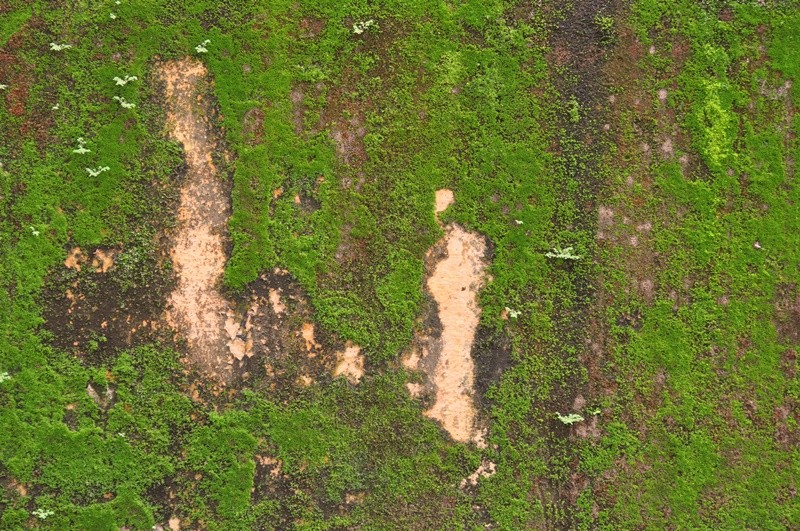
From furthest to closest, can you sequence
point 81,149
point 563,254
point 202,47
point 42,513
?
point 202,47 → point 563,254 → point 81,149 → point 42,513

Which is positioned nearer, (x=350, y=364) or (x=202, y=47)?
(x=350, y=364)

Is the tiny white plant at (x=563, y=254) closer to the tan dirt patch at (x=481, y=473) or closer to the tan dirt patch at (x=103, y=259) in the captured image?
the tan dirt patch at (x=481, y=473)

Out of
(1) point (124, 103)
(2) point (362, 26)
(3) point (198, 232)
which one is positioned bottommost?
(3) point (198, 232)

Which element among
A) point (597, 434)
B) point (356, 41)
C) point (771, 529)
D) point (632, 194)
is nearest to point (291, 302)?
point (356, 41)

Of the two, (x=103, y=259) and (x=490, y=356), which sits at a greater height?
(x=103, y=259)

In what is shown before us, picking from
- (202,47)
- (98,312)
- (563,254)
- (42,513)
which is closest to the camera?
(42,513)

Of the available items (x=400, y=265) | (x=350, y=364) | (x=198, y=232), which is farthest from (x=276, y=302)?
(x=400, y=265)

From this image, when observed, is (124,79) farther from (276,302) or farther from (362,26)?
(276,302)
